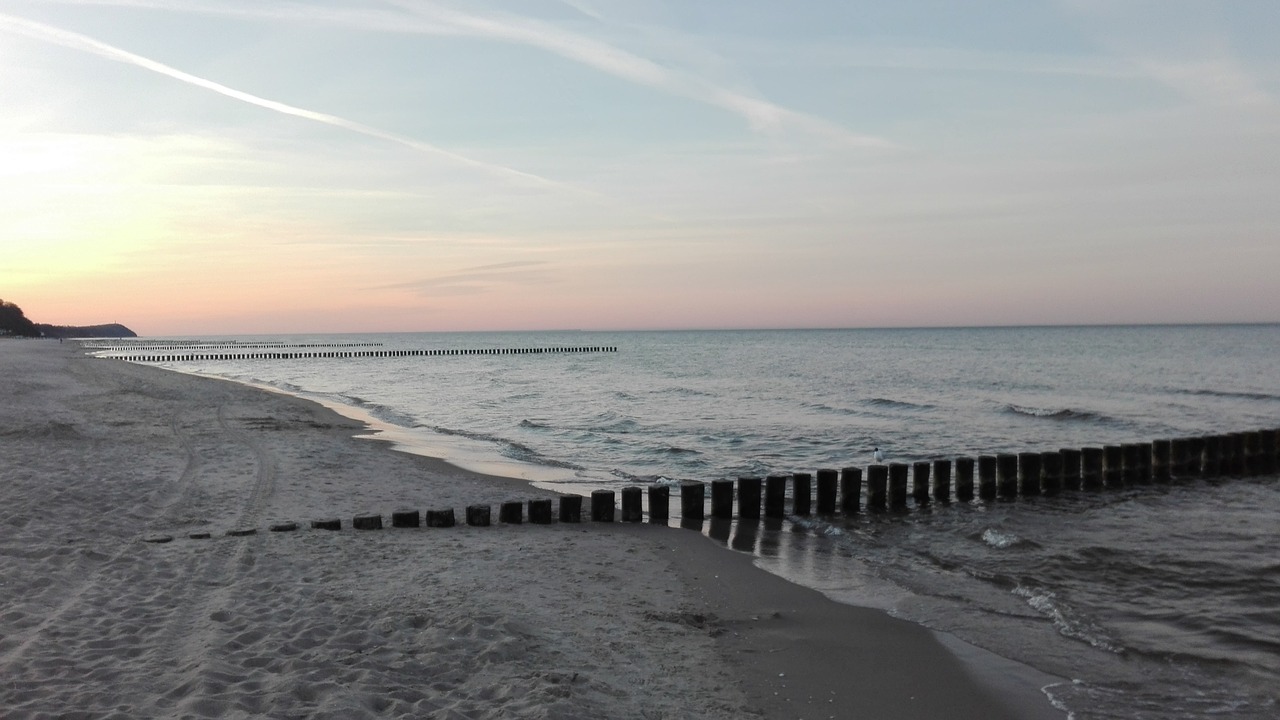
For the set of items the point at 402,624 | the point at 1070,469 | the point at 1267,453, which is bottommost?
the point at 1267,453

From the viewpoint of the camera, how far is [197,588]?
24.7ft

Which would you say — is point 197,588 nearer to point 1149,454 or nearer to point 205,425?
point 205,425

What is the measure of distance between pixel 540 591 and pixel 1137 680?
544 cm

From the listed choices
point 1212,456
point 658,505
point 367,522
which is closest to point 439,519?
point 367,522

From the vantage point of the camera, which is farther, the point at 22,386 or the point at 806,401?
the point at 806,401

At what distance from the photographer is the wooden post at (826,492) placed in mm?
13266

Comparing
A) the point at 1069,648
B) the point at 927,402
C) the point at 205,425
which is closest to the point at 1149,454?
the point at 1069,648

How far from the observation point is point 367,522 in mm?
10242

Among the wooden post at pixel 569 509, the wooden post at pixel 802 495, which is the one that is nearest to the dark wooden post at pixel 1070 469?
the wooden post at pixel 802 495

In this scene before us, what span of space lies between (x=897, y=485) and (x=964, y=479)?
5.35 ft

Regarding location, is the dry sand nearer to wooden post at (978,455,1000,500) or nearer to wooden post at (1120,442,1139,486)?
wooden post at (978,455,1000,500)

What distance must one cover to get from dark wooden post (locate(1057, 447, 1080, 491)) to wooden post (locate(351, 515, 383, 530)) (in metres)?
12.9

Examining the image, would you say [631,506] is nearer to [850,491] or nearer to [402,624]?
[850,491]

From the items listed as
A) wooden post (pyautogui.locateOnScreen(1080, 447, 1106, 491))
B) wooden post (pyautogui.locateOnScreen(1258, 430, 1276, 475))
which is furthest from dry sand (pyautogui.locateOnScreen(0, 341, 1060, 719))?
wooden post (pyautogui.locateOnScreen(1258, 430, 1276, 475))
